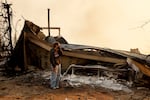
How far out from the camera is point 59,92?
42.1ft

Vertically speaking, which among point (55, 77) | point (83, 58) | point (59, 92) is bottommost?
point (59, 92)

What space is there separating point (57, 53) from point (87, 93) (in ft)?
7.53

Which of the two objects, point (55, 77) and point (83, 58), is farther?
point (83, 58)

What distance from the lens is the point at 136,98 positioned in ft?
39.1

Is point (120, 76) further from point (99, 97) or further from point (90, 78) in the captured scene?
point (99, 97)

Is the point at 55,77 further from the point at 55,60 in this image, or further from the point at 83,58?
the point at 83,58

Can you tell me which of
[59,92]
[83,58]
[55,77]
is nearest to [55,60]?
[55,77]

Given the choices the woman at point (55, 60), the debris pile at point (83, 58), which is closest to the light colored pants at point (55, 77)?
the woman at point (55, 60)

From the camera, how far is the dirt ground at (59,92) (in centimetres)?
1203

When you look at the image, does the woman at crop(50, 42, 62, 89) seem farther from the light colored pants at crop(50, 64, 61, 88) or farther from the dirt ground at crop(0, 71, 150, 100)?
the dirt ground at crop(0, 71, 150, 100)

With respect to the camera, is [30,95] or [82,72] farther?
[82,72]

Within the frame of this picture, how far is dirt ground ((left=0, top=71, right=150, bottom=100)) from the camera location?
1203 centimetres

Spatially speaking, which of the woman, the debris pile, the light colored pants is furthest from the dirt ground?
the debris pile

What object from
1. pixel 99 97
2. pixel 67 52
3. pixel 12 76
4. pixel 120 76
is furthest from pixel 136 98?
pixel 12 76
